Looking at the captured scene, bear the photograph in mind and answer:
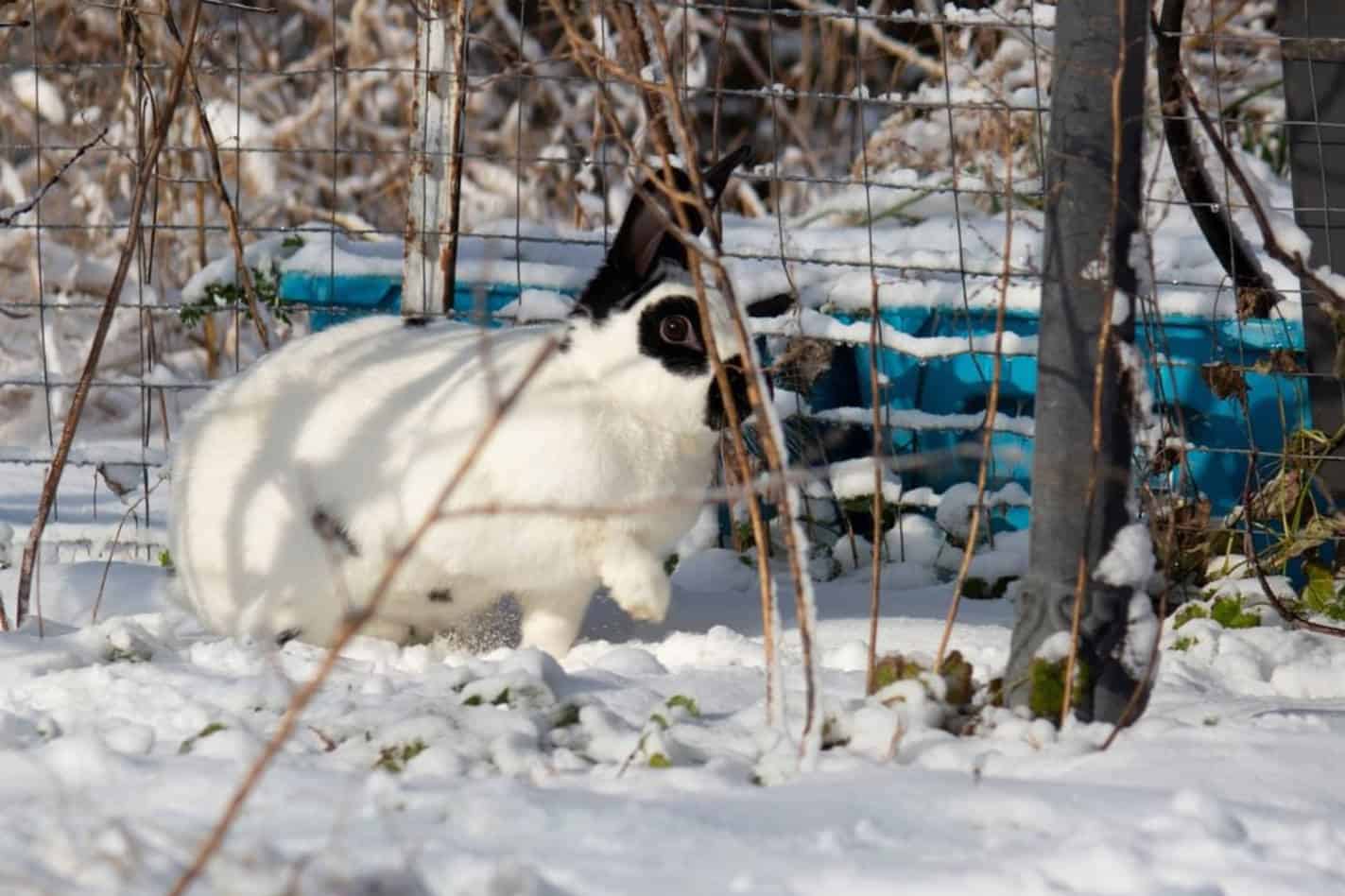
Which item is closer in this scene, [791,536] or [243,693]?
[791,536]

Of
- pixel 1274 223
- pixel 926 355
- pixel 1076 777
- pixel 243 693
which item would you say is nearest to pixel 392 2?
pixel 926 355

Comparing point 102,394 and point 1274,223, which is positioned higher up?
point 1274,223

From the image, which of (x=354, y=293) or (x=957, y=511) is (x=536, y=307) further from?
(x=957, y=511)

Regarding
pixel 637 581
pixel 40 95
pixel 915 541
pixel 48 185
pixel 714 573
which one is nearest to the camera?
pixel 637 581

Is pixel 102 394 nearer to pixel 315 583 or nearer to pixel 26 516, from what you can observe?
pixel 26 516

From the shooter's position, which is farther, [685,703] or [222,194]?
[222,194]

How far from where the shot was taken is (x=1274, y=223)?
3463mm

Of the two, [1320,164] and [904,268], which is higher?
[1320,164]

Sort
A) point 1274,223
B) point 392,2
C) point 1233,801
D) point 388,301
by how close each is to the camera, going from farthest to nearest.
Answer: point 392,2 → point 388,301 → point 1274,223 → point 1233,801

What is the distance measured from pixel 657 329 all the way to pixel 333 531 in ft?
2.07

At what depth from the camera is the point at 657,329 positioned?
2924 mm

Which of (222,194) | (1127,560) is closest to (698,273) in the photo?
(1127,560)

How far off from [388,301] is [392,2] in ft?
12.3

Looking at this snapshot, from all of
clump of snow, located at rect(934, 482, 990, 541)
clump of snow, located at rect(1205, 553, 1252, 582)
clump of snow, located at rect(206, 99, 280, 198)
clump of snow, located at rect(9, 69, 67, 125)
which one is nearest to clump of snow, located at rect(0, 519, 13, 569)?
clump of snow, located at rect(934, 482, 990, 541)
